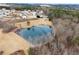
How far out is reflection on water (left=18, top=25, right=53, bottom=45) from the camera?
3.02 feet

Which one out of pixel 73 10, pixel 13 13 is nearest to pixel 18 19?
pixel 13 13

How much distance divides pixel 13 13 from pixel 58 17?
266mm

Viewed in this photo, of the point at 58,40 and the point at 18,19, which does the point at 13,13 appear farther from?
the point at 58,40

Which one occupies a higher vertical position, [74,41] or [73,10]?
[73,10]

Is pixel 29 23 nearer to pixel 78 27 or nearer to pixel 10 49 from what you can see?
pixel 10 49

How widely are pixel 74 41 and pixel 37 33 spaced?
219 millimetres

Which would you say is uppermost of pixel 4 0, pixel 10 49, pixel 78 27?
pixel 4 0

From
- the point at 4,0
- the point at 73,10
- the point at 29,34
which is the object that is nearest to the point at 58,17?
the point at 73,10

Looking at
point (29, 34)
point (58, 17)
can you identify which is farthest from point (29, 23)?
point (58, 17)

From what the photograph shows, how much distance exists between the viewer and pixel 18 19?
94 centimetres

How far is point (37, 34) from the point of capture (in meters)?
0.92

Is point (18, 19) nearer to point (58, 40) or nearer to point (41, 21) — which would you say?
point (41, 21)

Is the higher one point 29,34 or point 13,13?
point 13,13

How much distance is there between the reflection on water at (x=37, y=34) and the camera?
92 cm
